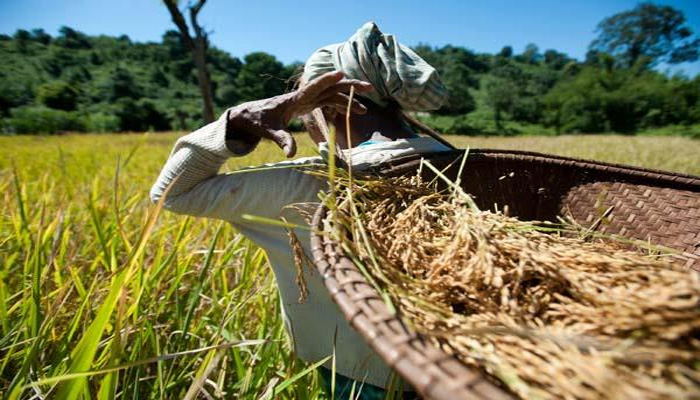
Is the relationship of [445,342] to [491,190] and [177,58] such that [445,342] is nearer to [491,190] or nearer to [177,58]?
[491,190]

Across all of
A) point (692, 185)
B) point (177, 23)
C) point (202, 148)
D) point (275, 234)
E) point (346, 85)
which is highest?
point (177, 23)

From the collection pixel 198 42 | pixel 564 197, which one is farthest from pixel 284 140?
pixel 198 42

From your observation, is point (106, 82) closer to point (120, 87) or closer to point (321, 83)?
point (120, 87)

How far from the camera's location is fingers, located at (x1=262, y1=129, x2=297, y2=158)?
0.64m

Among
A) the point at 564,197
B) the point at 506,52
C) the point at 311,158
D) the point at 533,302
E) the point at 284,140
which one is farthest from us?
the point at 506,52

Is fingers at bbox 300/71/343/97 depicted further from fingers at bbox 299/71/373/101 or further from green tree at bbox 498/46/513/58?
green tree at bbox 498/46/513/58

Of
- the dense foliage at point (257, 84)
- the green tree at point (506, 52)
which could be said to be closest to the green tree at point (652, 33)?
the dense foliage at point (257, 84)

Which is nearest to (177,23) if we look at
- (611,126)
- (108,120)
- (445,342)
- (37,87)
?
(445,342)

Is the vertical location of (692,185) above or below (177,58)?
below

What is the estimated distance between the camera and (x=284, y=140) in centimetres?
67

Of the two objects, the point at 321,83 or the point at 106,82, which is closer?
the point at 321,83

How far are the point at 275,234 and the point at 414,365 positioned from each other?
625 millimetres

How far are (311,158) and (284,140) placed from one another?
0.23m

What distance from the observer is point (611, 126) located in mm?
27062
